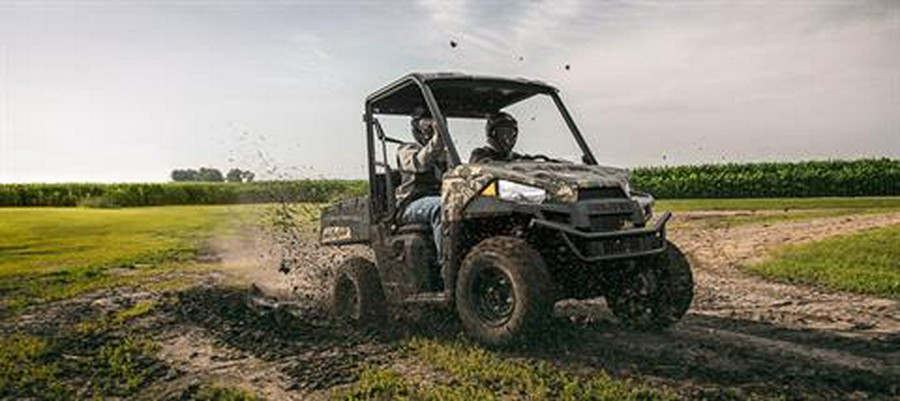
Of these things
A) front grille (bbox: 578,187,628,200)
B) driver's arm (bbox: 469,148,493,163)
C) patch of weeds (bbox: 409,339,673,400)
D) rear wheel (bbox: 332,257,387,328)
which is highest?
driver's arm (bbox: 469,148,493,163)

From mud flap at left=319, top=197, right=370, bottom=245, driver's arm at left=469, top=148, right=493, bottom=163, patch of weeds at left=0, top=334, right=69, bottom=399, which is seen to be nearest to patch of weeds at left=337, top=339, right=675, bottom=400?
driver's arm at left=469, top=148, right=493, bottom=163

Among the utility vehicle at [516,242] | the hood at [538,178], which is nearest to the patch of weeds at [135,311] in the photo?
the utility vehicle at [516,242]

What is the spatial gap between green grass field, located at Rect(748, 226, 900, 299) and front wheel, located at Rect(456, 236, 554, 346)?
19.1 feet

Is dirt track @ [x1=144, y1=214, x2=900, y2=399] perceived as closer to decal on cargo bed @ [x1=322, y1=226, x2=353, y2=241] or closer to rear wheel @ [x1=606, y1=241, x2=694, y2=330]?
rear wheel @ [x1=606, y1=241, x2=694, y2=330]

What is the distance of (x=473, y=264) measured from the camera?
5.50 metres

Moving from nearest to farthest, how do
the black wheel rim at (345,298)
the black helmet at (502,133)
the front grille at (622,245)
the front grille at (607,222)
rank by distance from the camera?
the front grille at (622,245) < the front grille at (607,222) < the black helmet at (502,133) < the black wheel rim at (345,298)

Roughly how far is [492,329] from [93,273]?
9819 mm

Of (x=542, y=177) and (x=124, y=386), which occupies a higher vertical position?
(x=542, y=177)

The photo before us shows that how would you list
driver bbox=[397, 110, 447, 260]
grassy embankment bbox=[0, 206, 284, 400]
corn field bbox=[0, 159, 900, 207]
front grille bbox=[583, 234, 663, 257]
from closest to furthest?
front grille bbox=[583, 234, 663, 257]
grassy embankment bbox=[0, 206, 284, 400]
driver bbox=[397, 110, 447, 260]
corn field bbox=[0, 159, 900, 207]

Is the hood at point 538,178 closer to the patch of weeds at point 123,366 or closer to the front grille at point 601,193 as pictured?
the front grille at point 601,193

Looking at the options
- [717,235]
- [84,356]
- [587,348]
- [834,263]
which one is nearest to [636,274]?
[587,348]

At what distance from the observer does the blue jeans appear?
6.14 meters

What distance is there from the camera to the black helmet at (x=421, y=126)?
21.9 ft

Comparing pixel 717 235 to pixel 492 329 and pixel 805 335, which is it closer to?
pixel 805 335
